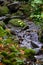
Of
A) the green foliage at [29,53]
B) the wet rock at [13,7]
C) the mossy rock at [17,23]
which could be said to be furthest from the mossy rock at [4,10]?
the green foliage at [29,53]

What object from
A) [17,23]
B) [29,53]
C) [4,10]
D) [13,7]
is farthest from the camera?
[13,7]

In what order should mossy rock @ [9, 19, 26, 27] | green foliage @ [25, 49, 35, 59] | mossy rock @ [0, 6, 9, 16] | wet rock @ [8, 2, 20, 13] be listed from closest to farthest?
green foliage @ [25, 49, 35, 59] → mossy rock @ [9, 19, 26, 27] → mossy rock @ [0, 6, 9, 16] → wet rock @ [8, 2, 20, 13]

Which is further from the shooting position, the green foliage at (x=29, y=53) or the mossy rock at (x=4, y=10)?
the mossy rock at (x=4, y=10)

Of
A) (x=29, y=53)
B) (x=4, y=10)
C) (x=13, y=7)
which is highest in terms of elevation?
(x=29, y=53)

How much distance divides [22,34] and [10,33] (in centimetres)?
88

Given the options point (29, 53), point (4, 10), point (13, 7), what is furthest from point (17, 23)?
point (29, 53)

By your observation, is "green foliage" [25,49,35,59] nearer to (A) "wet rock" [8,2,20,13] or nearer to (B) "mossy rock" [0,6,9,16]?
(B) "mossy rock" [0,6,9,16]

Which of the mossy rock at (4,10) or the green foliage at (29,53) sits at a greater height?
the green foliage at (29,53)

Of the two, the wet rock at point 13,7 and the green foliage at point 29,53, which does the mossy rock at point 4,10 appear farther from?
the green foliage at point 29,53

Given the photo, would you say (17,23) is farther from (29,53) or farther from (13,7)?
(29,53)

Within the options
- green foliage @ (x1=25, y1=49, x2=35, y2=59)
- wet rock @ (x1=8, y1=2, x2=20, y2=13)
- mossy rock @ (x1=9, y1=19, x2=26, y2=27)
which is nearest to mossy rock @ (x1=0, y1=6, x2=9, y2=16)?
wet rock @ (x1=8, y1=2, x2=20, y2=13)

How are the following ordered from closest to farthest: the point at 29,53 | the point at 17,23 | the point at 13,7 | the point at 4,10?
1. the point at 29,53
2. the point at 17,23
3. the point at 4,10
4. the point at 13,7

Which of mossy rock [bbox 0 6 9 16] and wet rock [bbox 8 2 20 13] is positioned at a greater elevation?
mossy rock [bbox 0 6 9 16]

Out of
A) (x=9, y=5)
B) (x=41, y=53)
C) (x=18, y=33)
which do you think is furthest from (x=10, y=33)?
(x=9, y=5)
